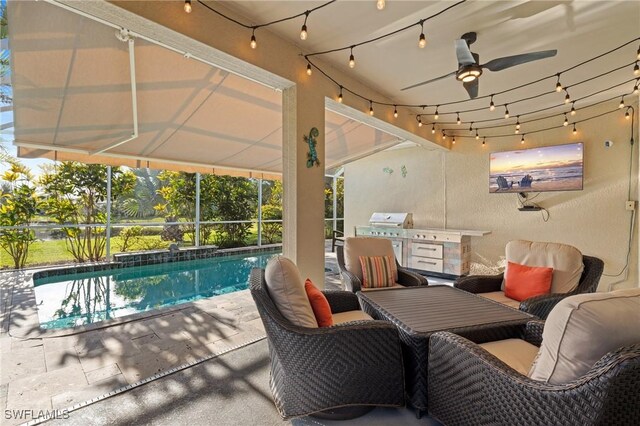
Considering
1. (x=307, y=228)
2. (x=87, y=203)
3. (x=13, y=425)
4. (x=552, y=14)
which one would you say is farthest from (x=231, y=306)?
(x=87, y=203)

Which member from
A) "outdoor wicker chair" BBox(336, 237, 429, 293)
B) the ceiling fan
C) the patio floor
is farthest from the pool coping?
the ceiling fan

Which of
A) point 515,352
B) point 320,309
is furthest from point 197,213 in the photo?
point 515,352

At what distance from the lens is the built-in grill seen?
281 inches

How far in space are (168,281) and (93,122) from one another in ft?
11.5

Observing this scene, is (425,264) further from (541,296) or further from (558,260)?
(541,296)

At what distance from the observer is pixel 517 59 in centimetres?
286

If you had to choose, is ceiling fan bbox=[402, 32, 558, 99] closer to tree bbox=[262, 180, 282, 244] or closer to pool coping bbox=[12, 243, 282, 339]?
pool coping bbox=[12, 243, 282, 339]

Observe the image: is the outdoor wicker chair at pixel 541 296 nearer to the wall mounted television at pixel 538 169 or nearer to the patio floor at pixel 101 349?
the patio floor at pixel 101 349

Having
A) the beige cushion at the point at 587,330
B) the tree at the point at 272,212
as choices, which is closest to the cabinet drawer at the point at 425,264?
the beige cushion at the point at 587,330

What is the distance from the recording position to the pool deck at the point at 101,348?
7.36ft

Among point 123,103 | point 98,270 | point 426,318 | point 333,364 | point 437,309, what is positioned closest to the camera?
point 333,364

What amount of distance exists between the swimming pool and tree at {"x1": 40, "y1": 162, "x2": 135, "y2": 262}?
105 cm

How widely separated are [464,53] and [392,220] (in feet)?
16.0

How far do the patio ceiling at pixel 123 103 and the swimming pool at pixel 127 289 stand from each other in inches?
101
